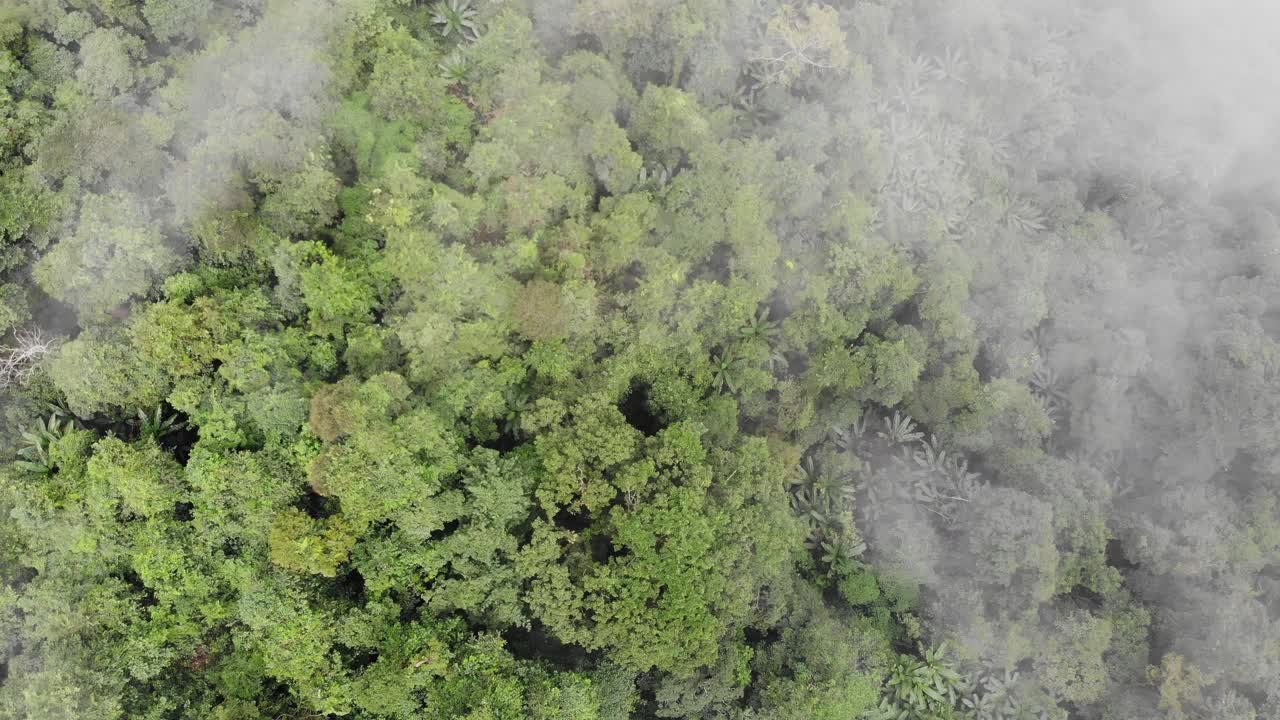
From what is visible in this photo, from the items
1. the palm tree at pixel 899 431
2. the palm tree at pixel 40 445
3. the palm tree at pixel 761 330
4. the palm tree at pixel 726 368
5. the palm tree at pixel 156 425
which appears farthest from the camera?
the palm tree at pixel 899 431

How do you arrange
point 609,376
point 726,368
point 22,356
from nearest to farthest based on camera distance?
1. point 22,356
2. point 609,376
3. point 726,368

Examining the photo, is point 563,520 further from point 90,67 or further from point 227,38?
point 90,67

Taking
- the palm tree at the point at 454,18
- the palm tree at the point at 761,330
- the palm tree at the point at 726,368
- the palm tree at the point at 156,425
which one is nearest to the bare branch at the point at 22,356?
the palm tree at the point at 156,425

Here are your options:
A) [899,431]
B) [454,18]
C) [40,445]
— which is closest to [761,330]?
[899,431]

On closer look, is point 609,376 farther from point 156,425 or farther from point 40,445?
point 40,445

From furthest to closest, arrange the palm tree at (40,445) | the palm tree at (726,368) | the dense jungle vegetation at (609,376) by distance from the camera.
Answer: the palm tree at (726,368), the palm tree at (40,445), the dense jungle vegetation at (609,376)

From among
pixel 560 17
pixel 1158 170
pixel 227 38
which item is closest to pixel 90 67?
pixel 227 38

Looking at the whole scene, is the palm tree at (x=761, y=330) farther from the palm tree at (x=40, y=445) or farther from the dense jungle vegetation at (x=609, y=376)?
the palm tree at (x=40, y=445)

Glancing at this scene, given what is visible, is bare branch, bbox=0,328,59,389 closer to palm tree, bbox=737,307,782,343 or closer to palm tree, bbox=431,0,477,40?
palm tree, bbox=431,0,477,40

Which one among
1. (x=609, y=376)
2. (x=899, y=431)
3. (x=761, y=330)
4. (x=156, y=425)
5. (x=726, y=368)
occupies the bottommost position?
(x=899, y=431)
